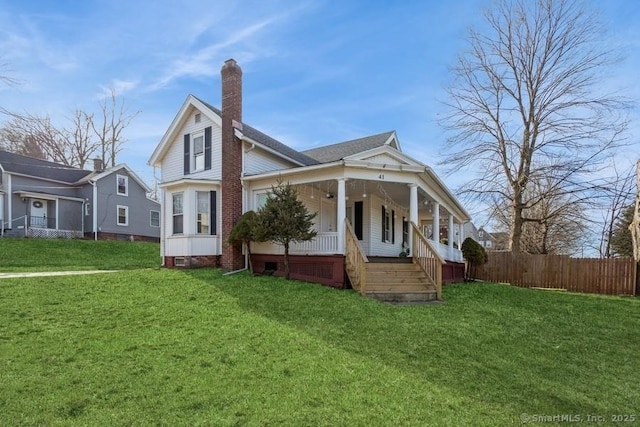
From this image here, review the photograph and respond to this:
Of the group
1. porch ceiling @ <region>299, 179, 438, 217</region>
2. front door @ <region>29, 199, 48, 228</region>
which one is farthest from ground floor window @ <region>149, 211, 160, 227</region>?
porch ceiling @ <region>299, 179, 438, 217</region>

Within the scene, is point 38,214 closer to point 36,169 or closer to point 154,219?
point 36,169

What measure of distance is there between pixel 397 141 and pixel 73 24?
553 inches

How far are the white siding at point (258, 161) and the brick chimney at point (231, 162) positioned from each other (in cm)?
26

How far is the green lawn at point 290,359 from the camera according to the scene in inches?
156

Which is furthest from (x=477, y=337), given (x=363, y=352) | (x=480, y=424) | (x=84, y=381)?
(x=84, y=381)

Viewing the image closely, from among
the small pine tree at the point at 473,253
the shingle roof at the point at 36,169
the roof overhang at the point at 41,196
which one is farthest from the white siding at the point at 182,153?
the shingle roof at the point at 36,169

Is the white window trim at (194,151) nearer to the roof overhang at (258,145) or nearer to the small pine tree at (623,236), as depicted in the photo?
the roof overhang at (258,145)

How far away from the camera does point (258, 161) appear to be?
13.9 metres

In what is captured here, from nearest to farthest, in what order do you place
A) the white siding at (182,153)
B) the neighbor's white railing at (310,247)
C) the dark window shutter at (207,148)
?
the neighbor's white railing at (310,247) → the white siding at (182,153) → the dark window shutter at (207,148)

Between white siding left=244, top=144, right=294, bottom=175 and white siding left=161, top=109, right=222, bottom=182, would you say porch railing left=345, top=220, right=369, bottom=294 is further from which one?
white siding left=161, top=109, right=222, bottom=182

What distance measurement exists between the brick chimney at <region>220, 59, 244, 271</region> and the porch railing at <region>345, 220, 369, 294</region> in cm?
406

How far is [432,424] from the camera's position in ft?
12.4

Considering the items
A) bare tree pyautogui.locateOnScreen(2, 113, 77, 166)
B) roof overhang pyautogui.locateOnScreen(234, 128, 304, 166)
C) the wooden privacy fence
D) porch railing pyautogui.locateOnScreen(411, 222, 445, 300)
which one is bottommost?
the wooden privacy fence

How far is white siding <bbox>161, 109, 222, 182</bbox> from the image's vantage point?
14.1 meters
